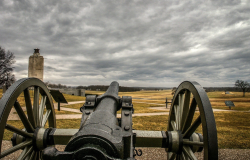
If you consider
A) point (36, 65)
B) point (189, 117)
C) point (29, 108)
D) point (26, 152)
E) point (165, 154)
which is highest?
point (36, 65)

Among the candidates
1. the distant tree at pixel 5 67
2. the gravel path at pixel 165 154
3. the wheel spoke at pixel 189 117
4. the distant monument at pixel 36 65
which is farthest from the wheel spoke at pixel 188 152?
the distant tree at pixel 5 67

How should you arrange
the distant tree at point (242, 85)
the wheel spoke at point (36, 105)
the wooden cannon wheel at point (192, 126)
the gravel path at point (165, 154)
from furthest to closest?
the distant tree at point (242, 85) < the gravel path at point (165, 154) < the wheel spoke at point (36, 105) < the wooden cannon wheel at point (192, 126)

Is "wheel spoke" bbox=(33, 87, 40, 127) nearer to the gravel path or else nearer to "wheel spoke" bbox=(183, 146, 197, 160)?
the gravel path

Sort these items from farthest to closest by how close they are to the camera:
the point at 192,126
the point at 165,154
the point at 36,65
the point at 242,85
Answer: the point at 242,85
the point at 36,65
the point at 165,154
the point at 192,126

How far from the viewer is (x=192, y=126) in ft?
9.15

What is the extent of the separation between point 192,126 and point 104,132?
1677 mm

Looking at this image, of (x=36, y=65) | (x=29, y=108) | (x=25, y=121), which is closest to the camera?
(x=25, y=121)

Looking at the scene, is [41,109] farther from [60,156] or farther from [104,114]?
[60,156]

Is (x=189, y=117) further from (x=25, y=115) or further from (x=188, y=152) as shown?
(x=25, y=115)

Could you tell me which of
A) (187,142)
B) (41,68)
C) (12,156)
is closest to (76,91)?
(41,68)

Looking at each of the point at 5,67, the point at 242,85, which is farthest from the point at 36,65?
the point at 242,85

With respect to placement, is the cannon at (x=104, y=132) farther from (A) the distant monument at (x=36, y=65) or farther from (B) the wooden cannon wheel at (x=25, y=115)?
(A) the distant monument at (x=36, y=65)

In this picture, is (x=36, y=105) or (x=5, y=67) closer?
(x=36, y=105)

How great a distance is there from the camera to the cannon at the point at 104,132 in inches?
61.6
